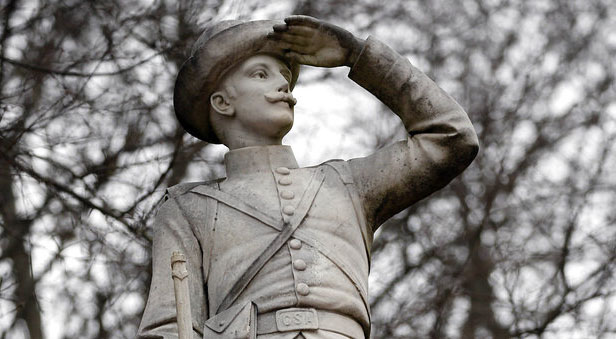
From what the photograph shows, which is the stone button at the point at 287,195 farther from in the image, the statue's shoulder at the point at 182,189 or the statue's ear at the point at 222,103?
the statue's ear at the point at 222,103

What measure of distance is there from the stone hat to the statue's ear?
1.1 inches

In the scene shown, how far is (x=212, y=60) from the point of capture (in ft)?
28.2

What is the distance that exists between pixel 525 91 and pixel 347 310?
1006 centimetres

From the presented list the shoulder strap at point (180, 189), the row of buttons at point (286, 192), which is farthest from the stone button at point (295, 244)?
the shoulder strap at point (180, 189)

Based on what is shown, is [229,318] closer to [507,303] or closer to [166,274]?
[166,274]

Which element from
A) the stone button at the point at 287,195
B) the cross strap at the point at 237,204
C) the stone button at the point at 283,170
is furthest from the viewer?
the stone button at the point at 283,170

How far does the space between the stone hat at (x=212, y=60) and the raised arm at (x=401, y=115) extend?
9 centimetres

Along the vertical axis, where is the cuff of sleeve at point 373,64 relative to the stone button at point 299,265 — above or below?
above

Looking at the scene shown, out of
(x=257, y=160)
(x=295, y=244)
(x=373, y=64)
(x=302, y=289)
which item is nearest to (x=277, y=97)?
(x=257, y=160)

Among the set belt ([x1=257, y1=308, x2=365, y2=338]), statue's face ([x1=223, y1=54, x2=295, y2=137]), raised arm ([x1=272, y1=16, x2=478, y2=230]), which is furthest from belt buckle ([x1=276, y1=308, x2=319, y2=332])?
statue's face ([x1=223, y1=54, x2=295, y2=137])

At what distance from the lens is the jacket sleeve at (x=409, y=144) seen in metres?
8.31

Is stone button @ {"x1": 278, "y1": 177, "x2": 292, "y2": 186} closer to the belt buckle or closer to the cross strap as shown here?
the cross strap

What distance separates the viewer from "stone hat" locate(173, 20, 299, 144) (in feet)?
28.1

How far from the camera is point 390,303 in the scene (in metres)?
14.8
